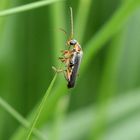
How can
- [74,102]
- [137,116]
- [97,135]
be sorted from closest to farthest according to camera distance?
[97,135] → [137,116] → [74,102]

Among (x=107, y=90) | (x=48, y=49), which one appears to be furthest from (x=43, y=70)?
(x=107, y=90)

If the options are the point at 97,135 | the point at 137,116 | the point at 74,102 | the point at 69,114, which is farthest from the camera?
the point at 74,102

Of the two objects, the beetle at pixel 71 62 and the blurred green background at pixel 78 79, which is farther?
the blurred green background at pixel 78 79

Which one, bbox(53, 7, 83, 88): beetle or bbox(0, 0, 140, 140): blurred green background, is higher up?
bbox(0, 0, 140, 140): blurred green background

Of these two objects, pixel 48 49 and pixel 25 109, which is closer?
pixel 25 109

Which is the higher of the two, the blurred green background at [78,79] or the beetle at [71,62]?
the blurred green background at [78,79]

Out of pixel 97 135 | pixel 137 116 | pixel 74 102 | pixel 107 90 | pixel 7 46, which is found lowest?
pixel 97 135

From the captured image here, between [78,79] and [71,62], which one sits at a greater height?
[78,79]

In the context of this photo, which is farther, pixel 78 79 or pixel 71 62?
pixel 78 79

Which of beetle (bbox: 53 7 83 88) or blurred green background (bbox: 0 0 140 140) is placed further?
blurred green background (bbox: 0 0 140 140)

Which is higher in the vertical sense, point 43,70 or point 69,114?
point 43,70

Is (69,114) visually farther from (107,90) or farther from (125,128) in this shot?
(107,90)
